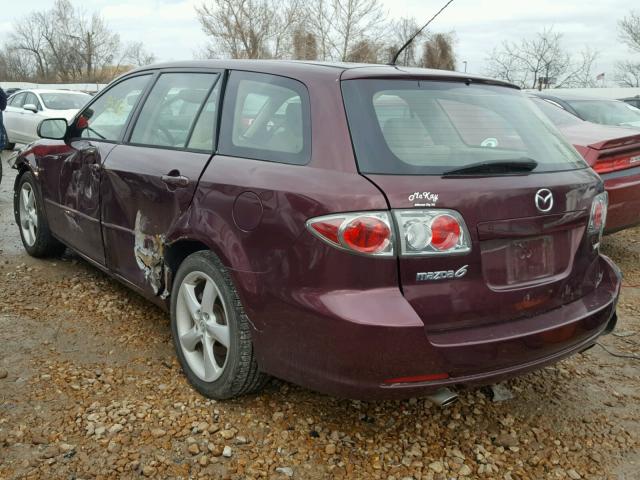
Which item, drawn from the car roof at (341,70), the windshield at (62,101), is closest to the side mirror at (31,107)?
the windshield at (62,101)

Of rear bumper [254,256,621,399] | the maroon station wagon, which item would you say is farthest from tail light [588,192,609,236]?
rear bumper [254,256,621,399]

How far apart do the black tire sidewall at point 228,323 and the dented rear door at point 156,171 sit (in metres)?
0.27

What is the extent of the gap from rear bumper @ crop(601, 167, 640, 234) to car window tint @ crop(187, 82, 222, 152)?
3.46 metres

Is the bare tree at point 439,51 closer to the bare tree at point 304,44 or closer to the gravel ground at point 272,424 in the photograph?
the bare tree at point 304,44

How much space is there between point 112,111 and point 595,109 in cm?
655

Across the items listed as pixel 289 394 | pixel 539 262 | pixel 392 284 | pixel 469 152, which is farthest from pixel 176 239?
pixel 539 262

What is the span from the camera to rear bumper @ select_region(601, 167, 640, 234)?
495 cm

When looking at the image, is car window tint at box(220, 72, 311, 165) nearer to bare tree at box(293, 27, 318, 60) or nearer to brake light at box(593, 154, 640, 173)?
brake light at box(593, 154, 640, 173)

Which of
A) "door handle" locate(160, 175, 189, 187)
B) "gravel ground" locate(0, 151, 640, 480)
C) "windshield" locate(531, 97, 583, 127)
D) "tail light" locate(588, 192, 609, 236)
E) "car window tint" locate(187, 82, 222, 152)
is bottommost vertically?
"gravel ground" locate(0, 151, 640, 480)

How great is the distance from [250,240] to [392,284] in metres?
0.63

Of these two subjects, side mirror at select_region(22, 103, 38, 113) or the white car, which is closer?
side mirror at select_region(22, 103, 38, 113)

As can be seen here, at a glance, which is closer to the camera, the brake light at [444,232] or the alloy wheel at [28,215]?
the brake light at [444,232]

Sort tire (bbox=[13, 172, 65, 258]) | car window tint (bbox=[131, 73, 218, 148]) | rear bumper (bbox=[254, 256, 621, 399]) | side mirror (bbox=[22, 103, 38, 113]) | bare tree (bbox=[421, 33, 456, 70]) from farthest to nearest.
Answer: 1. bare tree (bbox=[421, 33, 456, 70])
2. side mirror (bbox=[22, 103, 38, 113])
3. tire (bbox=[13, 172, 65, 258])
4. car window tint (bbox=[131, 73, 218, 148])
5. rear bumper (bbox=[254, 256, 621, 399])

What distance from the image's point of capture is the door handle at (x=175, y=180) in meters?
2.87
